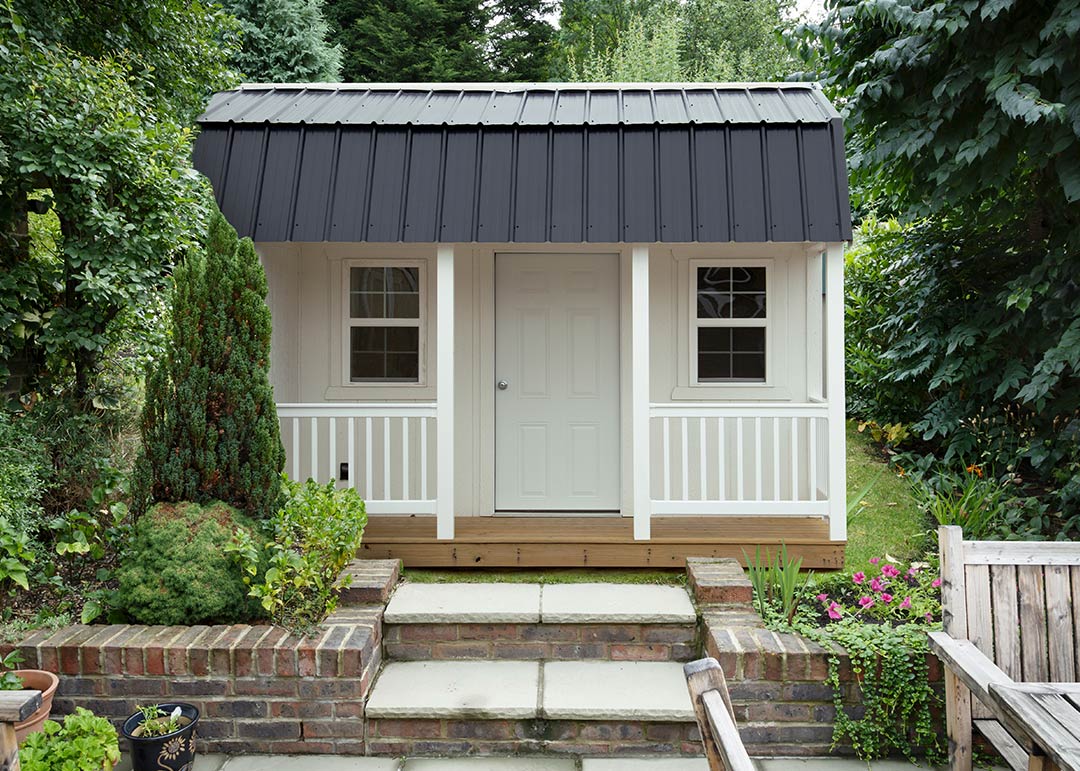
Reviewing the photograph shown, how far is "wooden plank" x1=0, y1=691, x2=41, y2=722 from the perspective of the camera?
94.7 inches

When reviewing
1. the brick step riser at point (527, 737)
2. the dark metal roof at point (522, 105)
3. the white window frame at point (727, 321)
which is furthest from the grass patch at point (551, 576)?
the dark metal roof at point (522, 105)

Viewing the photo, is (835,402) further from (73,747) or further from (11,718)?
(11,718)

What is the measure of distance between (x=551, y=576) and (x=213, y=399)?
7.51 ft

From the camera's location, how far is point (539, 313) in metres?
6.20

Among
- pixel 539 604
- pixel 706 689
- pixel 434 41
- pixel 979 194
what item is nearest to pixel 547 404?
pixel 539 604

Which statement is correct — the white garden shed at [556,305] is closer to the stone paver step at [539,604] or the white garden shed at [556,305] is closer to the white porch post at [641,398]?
the white porch post at [641,398]

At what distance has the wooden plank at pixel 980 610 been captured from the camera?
3.14 meters

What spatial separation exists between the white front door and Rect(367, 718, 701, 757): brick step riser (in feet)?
8.31

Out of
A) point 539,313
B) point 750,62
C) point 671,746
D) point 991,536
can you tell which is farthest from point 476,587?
point 750,62

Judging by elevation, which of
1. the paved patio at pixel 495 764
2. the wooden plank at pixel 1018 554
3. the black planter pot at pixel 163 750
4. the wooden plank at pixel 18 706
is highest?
the wooden plank at pixel 1018 554

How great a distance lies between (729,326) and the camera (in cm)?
611

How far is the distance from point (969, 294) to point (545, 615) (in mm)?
4765

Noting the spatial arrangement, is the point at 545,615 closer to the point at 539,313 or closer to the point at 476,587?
the point at 476,587

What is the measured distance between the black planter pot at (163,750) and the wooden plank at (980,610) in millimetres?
3137
